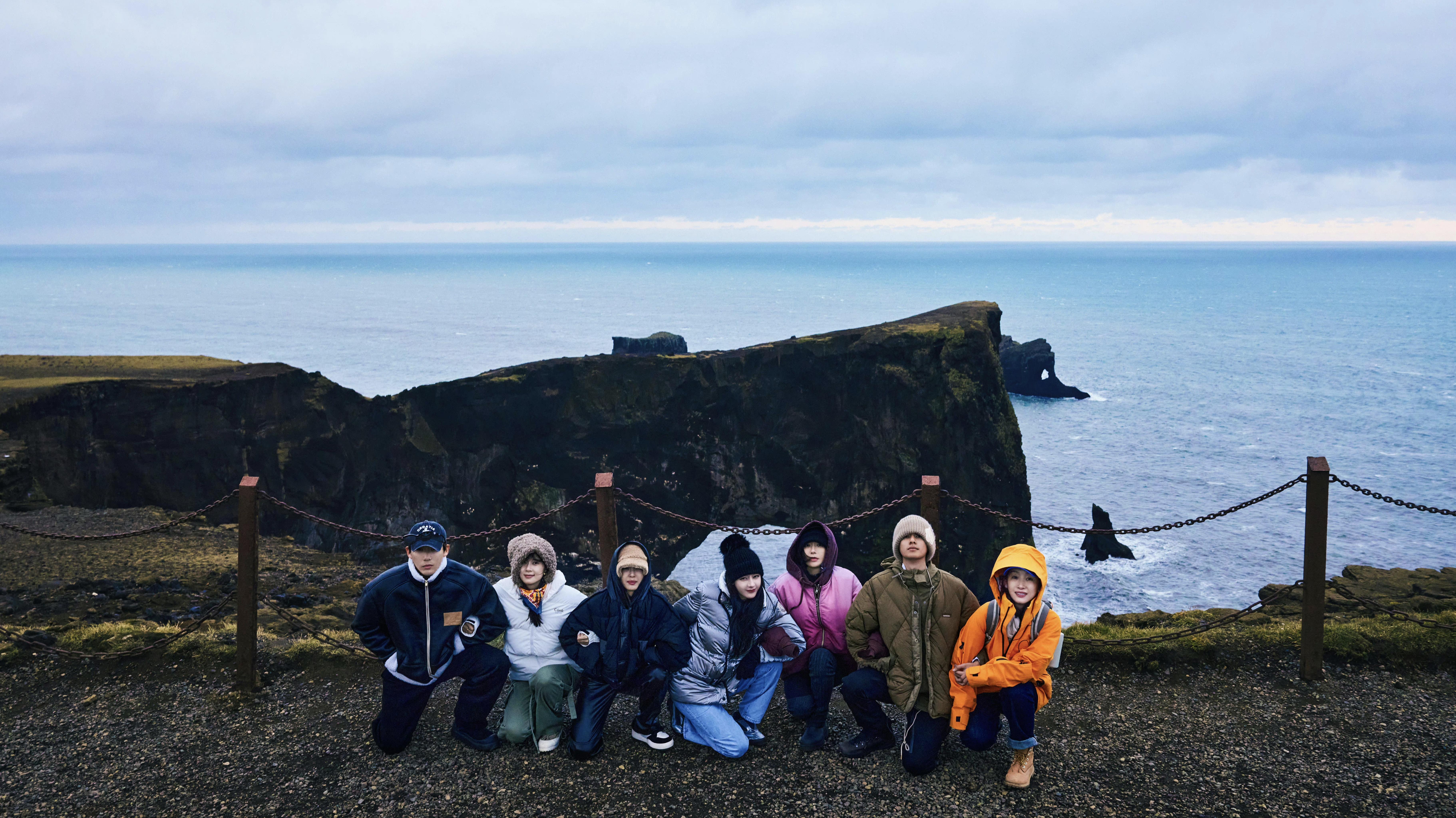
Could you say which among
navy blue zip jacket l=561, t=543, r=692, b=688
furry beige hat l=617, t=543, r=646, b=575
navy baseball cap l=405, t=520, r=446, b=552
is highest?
navy baseball cap l=405, t=520, r=446, b=552

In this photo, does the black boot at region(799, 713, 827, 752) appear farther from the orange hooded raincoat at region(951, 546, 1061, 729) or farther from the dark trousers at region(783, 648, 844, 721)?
the orange hooded raincoat at region(951, 546, 1061, 729)

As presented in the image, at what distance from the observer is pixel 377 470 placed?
1299 inches

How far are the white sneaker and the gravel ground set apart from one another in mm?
64

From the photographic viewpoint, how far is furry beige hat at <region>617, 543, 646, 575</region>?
19.1 ft

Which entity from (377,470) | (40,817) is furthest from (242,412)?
(40,817)

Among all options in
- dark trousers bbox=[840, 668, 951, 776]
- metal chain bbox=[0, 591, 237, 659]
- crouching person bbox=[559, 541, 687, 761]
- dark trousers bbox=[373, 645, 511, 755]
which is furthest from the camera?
metal chain bbox=[0, 591, 237, 659]

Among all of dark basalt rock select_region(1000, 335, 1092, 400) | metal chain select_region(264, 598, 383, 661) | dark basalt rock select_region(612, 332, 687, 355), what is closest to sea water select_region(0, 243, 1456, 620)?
dark basalt rock select_region(1000, 335, 1092, 400)

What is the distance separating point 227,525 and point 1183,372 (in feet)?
287

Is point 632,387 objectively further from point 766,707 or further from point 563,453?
point 766,707

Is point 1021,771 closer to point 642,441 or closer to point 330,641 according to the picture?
point 330,641

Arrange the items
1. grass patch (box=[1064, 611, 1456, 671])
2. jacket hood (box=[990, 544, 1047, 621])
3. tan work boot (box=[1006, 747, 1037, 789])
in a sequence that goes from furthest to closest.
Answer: grass patch (box=[1064, 611, 1456, 671]) < tan work boot (box=[1006, 747, 1037, 789]) < jacket hood (box=[990, 544, 1047, 621])

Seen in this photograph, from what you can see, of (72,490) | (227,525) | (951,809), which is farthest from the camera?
(72,490)

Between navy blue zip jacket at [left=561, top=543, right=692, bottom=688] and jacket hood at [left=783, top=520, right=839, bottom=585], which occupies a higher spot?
jacket hood at [left=783, top=520, right=839, bottom=585]

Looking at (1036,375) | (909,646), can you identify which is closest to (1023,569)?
(909,646)
